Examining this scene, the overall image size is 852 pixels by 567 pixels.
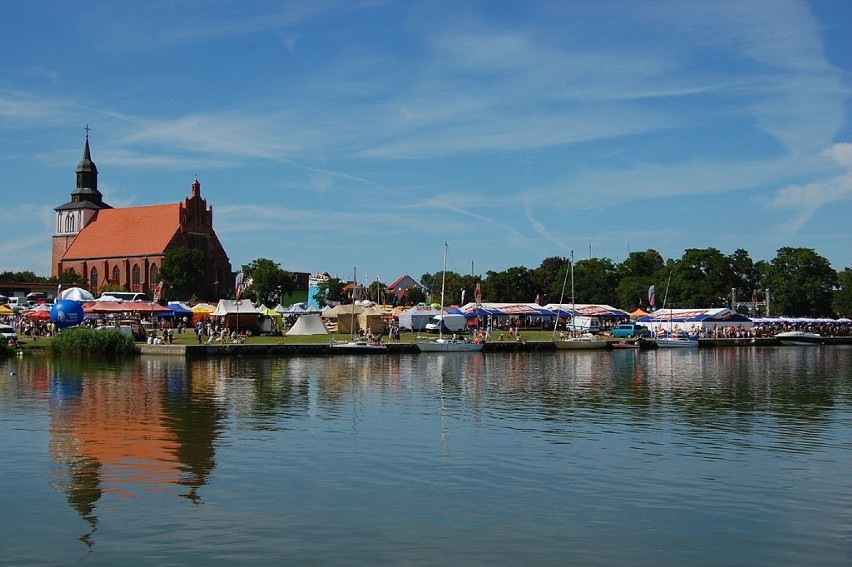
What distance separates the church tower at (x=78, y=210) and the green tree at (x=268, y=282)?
38.0 m

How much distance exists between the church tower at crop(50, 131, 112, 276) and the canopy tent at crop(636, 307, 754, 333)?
102 m

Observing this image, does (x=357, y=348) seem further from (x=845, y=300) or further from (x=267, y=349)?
(x=845, y=300)

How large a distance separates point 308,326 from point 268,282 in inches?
2155

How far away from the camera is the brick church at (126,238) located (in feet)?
475

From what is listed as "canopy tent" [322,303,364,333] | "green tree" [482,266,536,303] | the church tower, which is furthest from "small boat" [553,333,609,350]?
the church tower

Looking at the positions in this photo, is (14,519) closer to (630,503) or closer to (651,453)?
(630,503)

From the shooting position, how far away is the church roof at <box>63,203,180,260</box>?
146 m

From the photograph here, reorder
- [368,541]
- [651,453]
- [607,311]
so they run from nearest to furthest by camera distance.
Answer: [368,541]
[651,453]
[607,311]

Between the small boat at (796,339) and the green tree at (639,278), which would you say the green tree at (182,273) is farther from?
the small boat at (796,339)

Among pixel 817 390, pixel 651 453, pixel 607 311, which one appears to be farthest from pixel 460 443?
pixel 607 311

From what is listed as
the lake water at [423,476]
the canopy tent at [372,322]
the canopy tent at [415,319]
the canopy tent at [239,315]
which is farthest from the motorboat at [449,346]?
the lake water at [423,476]

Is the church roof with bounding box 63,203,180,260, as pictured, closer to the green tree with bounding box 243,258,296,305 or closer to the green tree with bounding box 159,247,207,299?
the green tree with bounding box 159,247,207,299

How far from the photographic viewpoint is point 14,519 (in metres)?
16.0

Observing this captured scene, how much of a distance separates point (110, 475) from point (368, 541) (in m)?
7.46
